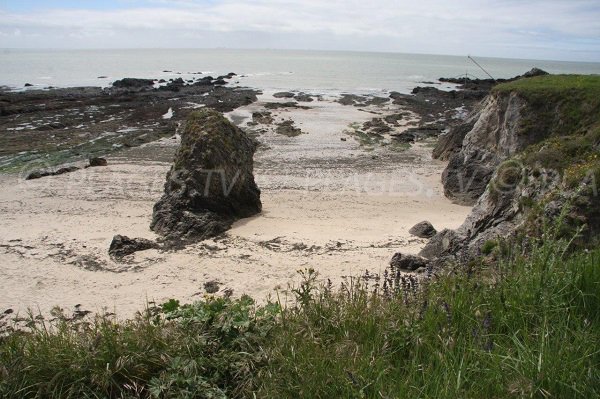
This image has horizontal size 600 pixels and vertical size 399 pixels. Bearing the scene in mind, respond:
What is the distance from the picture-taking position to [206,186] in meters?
12.8

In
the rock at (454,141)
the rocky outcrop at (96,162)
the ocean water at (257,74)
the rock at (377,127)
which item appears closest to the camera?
the rocky outcrop at (96,162)

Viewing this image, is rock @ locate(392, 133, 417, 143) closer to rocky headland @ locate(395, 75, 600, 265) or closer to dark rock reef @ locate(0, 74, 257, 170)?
rocky headland @ locate(395, 75, 600, 265)

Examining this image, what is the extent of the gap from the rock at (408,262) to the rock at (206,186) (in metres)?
4.95

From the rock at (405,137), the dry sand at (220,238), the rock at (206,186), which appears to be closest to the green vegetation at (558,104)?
the dry sand at (220,238)

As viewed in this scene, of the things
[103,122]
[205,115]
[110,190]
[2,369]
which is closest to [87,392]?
[2,369]

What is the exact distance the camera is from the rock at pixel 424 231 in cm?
1162

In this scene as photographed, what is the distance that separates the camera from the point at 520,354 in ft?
9.75

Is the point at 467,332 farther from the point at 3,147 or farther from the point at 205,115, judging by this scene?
the point at 3,147

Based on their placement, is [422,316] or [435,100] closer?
[422,316]

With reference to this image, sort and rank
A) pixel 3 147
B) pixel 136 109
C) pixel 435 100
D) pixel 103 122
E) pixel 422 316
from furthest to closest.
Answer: pixel 435 100, pixel 136 109, pixel 103 122, pixel 3 147, pixel 422 316

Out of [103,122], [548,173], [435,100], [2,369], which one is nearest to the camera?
[2,369]

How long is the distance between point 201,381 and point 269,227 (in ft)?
29.9

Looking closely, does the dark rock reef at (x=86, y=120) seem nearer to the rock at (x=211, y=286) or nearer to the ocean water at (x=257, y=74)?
the rock at (x=211, y=286)

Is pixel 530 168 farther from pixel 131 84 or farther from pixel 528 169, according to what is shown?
pixel 131 84
